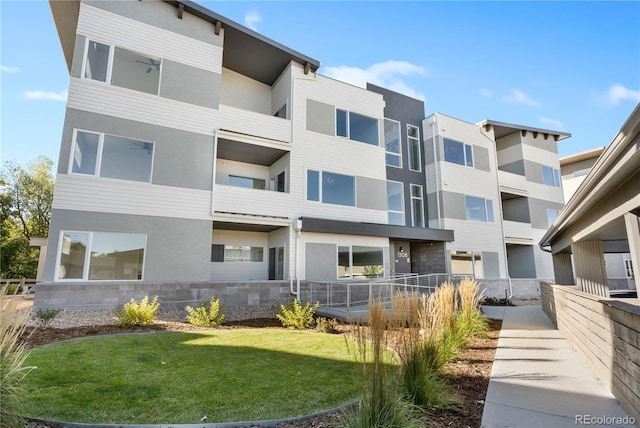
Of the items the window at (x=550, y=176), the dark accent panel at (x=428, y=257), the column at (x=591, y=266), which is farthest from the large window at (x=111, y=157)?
the window at (x=550, y=176)

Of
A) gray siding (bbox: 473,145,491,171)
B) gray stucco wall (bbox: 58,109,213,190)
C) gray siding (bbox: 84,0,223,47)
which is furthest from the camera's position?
gray siding (bbox: 473,145,491,171)

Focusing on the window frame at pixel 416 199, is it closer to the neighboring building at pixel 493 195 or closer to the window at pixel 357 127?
the neighboring building at pixel 493 195

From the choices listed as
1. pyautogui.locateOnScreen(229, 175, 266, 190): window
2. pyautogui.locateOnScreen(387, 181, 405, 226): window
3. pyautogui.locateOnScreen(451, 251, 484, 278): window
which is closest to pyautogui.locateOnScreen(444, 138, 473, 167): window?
pyautogui.locateOnScreen(387, 181, 405, 226): window

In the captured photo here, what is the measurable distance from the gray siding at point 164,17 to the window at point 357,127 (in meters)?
6.11

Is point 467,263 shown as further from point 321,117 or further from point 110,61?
point 110,61

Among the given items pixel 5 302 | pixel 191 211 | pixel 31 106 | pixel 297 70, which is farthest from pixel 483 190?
pixel 31 106

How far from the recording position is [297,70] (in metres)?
14.9

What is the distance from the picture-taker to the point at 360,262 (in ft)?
47.8

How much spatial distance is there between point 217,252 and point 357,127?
884 cm

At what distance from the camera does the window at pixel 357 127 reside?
1569 centimetres

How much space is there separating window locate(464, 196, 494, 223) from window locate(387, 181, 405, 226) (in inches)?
171

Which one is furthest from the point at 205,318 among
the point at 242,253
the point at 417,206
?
the point at 417,206

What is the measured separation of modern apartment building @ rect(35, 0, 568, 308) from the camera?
1040 cm

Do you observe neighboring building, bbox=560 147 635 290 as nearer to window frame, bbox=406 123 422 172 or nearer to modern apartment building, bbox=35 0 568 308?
modern apartment building, bbox=35 0 568 308
